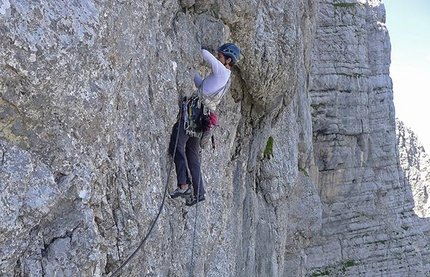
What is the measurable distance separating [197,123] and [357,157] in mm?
33430

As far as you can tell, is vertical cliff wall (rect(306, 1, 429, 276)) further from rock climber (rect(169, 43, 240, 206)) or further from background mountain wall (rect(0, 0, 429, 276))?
rock climber (rect(169, 43, 240, 206))

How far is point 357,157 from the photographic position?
40656 mm

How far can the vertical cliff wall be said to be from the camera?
128 ft

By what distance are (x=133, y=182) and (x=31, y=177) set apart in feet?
6.73

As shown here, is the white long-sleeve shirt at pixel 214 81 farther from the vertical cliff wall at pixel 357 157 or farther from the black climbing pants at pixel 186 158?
the vertical cliff wall at pixel 357 157

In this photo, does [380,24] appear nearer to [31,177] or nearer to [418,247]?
[418,247]

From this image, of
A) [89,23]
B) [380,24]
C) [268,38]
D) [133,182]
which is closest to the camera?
[89,23]

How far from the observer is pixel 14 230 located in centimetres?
568

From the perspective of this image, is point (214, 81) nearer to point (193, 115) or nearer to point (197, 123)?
point (193, 115)

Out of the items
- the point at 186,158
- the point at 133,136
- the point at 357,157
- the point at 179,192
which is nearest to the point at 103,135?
the point at 133,136

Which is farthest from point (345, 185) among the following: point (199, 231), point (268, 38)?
point (199, 231)

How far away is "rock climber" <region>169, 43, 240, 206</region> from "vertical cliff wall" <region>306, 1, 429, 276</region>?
95.8 ft

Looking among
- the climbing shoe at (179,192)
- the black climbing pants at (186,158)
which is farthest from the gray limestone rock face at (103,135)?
the climbing shoe at (179,192)

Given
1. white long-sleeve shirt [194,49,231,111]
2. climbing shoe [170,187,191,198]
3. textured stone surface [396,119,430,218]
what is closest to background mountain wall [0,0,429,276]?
climbing shoe [170,187,191,198]
